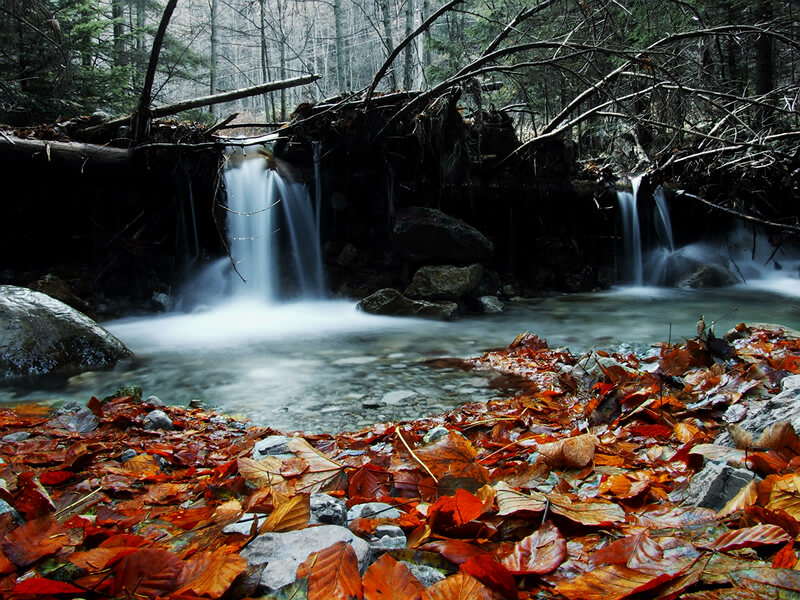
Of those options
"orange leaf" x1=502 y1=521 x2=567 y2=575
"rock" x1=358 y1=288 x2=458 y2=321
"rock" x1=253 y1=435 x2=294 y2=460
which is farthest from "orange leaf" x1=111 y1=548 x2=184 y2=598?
"rock" x1=358 y1=288 x2=458 y2=321

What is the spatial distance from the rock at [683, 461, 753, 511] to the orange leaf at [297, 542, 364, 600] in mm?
946

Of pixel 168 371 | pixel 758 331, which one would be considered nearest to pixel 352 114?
pixel 168 371

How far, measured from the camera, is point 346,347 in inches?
237

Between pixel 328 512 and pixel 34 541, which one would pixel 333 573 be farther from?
pixel 34 541

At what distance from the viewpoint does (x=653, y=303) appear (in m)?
9.67

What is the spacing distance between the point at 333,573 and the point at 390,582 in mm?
125

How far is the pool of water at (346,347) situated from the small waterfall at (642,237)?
1528 millimetres

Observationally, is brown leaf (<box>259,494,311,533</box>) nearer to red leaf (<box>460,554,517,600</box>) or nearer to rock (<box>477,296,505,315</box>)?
red leaf (<box>460,554,517,600</box>)

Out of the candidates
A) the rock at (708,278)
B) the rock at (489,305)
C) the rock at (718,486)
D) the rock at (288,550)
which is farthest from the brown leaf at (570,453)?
the rock at (708,278)

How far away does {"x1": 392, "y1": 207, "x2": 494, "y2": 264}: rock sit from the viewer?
30.2ft

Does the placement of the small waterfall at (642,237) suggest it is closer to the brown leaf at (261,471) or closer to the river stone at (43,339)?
the river stone at (43,339)

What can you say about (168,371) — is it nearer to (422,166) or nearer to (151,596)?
(151,596)

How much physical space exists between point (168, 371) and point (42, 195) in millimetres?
5996

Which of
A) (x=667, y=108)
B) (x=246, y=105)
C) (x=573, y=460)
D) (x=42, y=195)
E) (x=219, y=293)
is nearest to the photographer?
(x=573, y=460)
